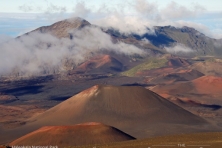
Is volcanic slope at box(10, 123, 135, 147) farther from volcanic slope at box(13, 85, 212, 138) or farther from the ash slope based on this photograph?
volcanic slope at box(13, 85, 212, 138)

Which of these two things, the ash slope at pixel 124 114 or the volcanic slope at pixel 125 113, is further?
the volcanic slope at pixel 125 113

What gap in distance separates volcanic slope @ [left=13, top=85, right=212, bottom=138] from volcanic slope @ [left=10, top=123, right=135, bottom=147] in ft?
41.3

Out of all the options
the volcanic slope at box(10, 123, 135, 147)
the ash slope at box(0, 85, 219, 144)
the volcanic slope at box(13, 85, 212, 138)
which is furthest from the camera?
the volcanic slope at box(13, 85, 212, 138)

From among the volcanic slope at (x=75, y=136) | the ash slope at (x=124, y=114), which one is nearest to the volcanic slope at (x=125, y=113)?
the ash slope at (x=124, y=114)

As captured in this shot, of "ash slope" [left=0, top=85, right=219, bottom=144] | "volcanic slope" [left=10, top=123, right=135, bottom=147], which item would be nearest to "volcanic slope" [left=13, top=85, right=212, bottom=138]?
"ash slope" [left=0, top=85, right=219, bottom=144]

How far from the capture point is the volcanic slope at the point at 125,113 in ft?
295

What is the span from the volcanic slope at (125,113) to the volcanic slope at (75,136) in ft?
41.3

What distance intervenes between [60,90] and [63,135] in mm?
112990

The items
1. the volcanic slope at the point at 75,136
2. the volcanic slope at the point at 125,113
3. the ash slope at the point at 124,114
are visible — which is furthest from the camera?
the volcanic slope at the point at 125,113

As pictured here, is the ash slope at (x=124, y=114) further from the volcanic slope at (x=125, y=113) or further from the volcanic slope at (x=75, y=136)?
the volcanic slope at (x=75, y=136)

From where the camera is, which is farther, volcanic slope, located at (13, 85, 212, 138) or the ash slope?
volcanic slope, located at (13, 85, 212, 138)

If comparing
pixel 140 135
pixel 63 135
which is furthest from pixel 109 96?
pixel 63 135

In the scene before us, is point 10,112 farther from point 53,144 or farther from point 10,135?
point 53,144

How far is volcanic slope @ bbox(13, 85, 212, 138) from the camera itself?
295ft
